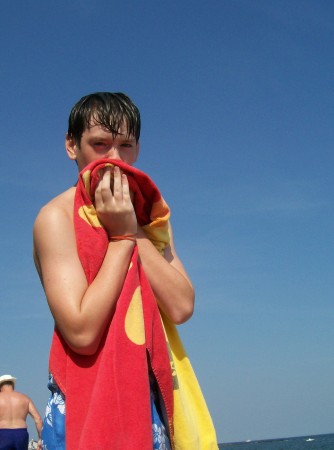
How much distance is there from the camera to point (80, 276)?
2348mm

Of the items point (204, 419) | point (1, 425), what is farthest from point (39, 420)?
point (204, 419)

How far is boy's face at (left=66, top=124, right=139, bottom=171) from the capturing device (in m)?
2.62

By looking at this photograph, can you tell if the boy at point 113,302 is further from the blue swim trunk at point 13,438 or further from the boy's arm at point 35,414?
the boy's arm at point 35,414

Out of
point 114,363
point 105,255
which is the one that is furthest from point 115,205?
point 114,363

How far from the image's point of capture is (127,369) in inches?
87.7

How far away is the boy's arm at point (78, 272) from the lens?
7.31 feet

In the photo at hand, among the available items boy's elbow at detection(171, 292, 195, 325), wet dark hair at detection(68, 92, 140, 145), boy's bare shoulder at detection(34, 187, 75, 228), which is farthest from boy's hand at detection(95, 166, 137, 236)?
boy's elbow at detection(171, 292, 195, 325)

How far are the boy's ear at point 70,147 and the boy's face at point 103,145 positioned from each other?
48mm

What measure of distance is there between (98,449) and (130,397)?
20cm

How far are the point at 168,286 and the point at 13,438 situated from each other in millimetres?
7838

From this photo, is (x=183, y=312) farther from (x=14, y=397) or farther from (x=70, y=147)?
(x=14, y=397)

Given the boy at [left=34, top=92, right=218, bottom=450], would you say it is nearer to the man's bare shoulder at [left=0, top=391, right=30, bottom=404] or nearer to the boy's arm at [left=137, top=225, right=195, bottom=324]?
the boy's arm at [left=137, top=225, right=195, bottom=324]

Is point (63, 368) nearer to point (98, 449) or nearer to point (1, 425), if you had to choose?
point (98, 449)

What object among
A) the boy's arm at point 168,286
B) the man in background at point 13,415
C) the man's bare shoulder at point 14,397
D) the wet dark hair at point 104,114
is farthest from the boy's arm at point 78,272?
the man's bare shoulder at point 14,397
